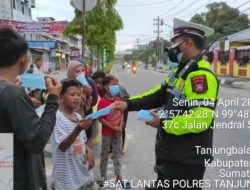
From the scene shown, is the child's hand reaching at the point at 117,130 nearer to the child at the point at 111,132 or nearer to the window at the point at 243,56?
the child at the point at 111,132

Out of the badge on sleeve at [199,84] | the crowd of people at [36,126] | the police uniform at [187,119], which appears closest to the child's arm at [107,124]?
the crowd of people at [36,126]

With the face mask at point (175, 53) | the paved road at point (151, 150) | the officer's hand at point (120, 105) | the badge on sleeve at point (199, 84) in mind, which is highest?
the face mask at point (175, 53)

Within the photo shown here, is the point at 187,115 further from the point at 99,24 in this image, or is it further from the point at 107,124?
the point at 99,24

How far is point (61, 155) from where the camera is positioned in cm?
304

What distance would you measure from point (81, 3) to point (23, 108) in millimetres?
5375

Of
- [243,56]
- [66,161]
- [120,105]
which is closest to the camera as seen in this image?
[66,161]

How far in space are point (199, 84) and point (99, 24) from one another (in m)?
9.65

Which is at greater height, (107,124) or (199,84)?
(199,84)

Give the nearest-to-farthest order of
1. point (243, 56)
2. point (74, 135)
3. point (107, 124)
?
1. point (74, 135)
2. point (107, 124)
3. point (243, 56)

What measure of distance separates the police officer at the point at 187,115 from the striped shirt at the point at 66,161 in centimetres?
69

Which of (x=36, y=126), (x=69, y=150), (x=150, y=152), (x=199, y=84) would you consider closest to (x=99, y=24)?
(x=150, y=152)

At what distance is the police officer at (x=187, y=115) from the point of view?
8.24 feet

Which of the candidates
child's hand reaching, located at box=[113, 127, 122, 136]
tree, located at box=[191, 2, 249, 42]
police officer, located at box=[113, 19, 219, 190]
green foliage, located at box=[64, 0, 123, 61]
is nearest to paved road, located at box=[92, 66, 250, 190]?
child's hand reaching, located at box=[113, 127, 122, 136]

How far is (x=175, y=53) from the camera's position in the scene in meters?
2.84
